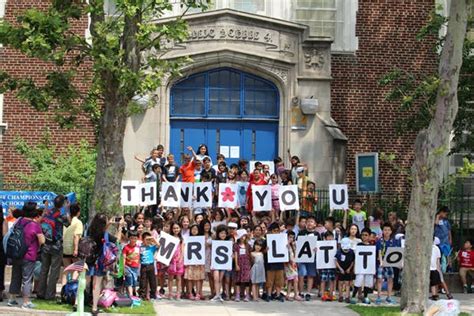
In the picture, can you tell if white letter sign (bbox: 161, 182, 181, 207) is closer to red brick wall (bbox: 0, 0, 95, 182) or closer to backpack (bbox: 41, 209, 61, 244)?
backpack (bbox: 41, 209, 61, 244)

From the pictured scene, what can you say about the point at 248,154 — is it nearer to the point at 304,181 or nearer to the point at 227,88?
the point at 227,88

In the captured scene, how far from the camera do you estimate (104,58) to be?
50.4 ft

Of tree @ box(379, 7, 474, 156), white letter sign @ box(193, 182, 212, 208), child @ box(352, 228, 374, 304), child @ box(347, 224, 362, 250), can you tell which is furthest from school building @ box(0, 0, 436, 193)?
white letter sign @ box(193, 182, 212, 208)

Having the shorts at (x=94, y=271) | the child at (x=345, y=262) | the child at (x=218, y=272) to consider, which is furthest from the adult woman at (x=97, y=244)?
the child at (x=345, y=262)

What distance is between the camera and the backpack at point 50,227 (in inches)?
630

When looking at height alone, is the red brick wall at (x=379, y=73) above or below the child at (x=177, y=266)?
above

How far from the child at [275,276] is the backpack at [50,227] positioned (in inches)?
163

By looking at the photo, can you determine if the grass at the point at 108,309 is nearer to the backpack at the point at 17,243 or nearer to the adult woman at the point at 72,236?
the adult woman at the point at 72,236

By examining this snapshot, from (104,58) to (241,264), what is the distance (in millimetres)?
4811

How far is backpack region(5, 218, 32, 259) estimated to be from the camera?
50.5 ft

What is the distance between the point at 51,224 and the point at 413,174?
663 centimetres

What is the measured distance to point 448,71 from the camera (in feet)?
50.9

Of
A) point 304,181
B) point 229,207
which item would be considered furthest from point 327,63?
point 229,207

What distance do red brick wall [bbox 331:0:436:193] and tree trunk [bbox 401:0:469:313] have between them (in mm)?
9989
